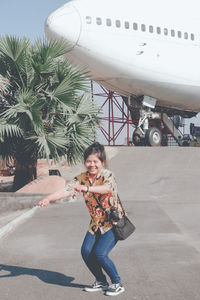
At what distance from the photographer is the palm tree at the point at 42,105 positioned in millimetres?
11047

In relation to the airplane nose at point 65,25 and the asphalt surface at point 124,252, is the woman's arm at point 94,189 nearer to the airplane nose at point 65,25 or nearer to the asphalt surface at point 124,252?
the asphalt surface at point 124,252

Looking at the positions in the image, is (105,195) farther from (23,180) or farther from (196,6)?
(196,6)

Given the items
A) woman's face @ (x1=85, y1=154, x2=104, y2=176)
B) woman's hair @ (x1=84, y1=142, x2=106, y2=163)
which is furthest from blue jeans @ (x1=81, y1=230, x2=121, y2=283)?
woman's hair @ (x1=84, y1=142, x2=106, y2=163)

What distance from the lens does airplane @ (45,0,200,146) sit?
48.3 ft

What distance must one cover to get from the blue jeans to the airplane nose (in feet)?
39.3

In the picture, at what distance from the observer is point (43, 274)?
430 cm

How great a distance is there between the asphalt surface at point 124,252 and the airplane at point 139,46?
262 inches

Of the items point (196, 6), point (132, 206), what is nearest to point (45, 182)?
point (132, 206)

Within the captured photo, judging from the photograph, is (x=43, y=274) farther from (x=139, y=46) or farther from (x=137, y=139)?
(x=137, y=139)

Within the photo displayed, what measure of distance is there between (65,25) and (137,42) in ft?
11.1

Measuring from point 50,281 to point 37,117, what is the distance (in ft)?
24.5

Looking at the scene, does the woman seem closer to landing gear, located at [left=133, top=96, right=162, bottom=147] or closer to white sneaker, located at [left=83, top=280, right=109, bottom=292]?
white sneaker, located at [left=83, top=280, right=109, bottom=292]

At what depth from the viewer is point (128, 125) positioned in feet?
79.2

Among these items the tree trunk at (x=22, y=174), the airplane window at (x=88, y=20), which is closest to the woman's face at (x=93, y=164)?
the tree trunk at (x=22, y=174)
